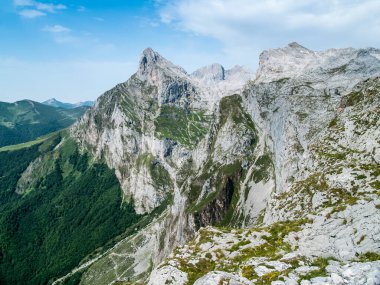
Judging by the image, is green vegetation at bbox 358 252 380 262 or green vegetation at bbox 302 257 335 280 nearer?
green vegetation at bbox 302 257 335 280

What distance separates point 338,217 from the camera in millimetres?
37219

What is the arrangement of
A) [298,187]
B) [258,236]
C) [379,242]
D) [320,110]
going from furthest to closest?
[320,110], [298,187], [258,236], [379,242]

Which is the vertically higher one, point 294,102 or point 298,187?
point 294,102

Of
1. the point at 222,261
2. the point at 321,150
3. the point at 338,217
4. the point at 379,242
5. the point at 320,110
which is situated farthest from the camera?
the point at 320,110

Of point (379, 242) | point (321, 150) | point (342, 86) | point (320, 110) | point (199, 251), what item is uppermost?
point (342, 86)

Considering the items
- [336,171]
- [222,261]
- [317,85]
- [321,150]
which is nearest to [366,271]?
[222,261]

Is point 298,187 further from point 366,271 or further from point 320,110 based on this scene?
point 320,110

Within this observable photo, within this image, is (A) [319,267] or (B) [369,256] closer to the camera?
(A) [319,267]

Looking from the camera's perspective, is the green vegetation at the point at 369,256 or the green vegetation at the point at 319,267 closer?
the green vegetation at the point at 319,267

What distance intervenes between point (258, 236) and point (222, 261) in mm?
6825

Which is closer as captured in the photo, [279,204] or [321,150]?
[279,204]

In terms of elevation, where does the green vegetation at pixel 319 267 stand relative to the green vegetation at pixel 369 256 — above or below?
below

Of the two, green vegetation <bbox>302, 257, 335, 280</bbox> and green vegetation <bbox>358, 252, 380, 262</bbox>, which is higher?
green vegetation <bbox>358, 252, 380, 262</bbox>

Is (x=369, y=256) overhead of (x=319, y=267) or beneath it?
overhead
